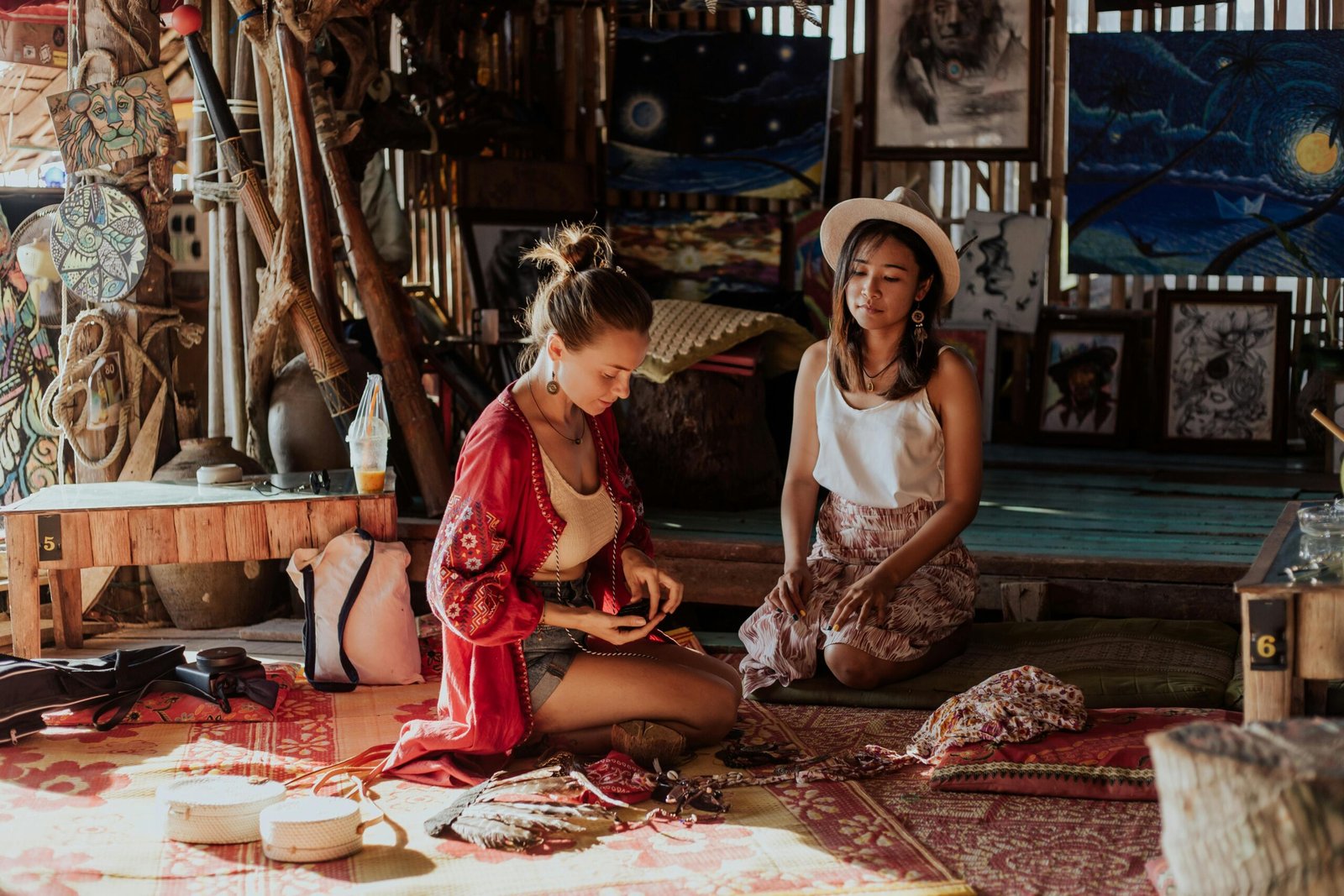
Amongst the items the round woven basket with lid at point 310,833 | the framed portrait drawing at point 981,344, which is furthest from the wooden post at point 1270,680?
the framed portrait drawing at point 981,344

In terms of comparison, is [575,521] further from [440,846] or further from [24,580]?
[24,580]

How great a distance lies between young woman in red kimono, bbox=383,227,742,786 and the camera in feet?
11.1

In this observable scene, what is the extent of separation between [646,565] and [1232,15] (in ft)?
20.0

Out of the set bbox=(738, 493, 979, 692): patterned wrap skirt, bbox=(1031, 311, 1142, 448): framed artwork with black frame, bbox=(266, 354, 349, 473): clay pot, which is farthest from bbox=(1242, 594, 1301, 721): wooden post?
bbox=(1031, 311, 1142, 448): framed artwork with black frame

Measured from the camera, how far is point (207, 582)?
5332 mm

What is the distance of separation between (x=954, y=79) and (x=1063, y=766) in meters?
5.60

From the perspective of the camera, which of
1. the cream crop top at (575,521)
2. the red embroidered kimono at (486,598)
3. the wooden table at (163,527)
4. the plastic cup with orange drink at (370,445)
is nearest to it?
the red embroidered kimono at (486,598)

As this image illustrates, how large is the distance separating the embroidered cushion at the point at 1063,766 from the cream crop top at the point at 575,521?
1039mm

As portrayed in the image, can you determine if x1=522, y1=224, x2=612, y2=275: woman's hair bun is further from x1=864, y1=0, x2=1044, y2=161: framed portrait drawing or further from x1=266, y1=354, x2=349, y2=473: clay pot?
x1=864, y1=0, x2=1044, y2=161: framed portrait drawing

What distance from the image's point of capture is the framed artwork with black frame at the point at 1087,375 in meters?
8.35

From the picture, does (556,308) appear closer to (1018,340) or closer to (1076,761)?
(1076,761)

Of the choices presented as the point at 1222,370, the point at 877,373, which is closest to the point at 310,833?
the point at 877,373

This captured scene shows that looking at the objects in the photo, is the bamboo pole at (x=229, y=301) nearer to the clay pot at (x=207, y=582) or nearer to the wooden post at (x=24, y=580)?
the clay pot at (x=207, y=582)

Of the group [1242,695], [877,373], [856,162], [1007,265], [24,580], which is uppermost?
[856,162]
